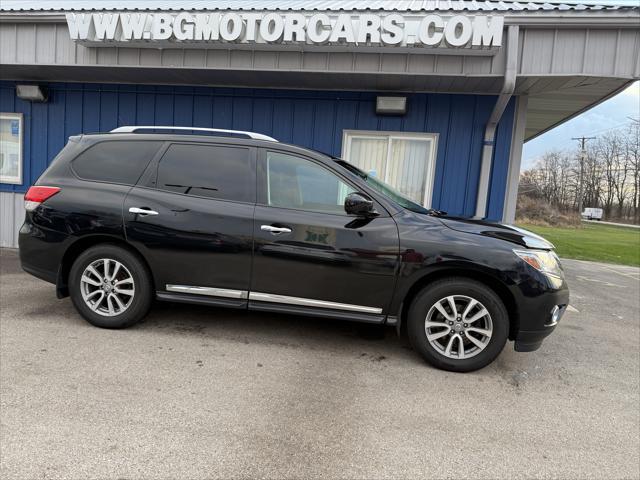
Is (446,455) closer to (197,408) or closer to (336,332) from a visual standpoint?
(197,408)

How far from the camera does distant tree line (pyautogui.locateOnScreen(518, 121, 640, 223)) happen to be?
57844mm

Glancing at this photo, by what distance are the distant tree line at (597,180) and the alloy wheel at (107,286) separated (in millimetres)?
59114

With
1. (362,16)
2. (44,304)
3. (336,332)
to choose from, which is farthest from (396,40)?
(44,304)

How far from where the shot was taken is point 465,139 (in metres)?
7.20

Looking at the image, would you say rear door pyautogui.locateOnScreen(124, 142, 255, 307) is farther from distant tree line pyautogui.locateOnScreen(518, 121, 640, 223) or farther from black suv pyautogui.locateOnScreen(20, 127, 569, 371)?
distant tree line pyautogui.locateOnScreen(518, 121, 640, 223)

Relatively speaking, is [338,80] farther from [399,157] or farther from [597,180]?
[597,180]

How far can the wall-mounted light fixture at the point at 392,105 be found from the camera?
7.09 m

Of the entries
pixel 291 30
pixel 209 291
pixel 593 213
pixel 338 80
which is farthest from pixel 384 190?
pixel 593 213

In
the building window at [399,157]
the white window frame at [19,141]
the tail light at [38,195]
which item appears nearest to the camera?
the tail light at [38,195]

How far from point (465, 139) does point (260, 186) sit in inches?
167

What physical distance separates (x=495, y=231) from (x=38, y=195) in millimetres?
4192

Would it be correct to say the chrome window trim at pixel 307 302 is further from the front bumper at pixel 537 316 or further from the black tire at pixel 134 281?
the front bumper at pixel 537 316

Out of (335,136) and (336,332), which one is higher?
(335,136)

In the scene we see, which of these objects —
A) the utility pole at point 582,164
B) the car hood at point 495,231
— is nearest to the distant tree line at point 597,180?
the utility pole at point 582,164
